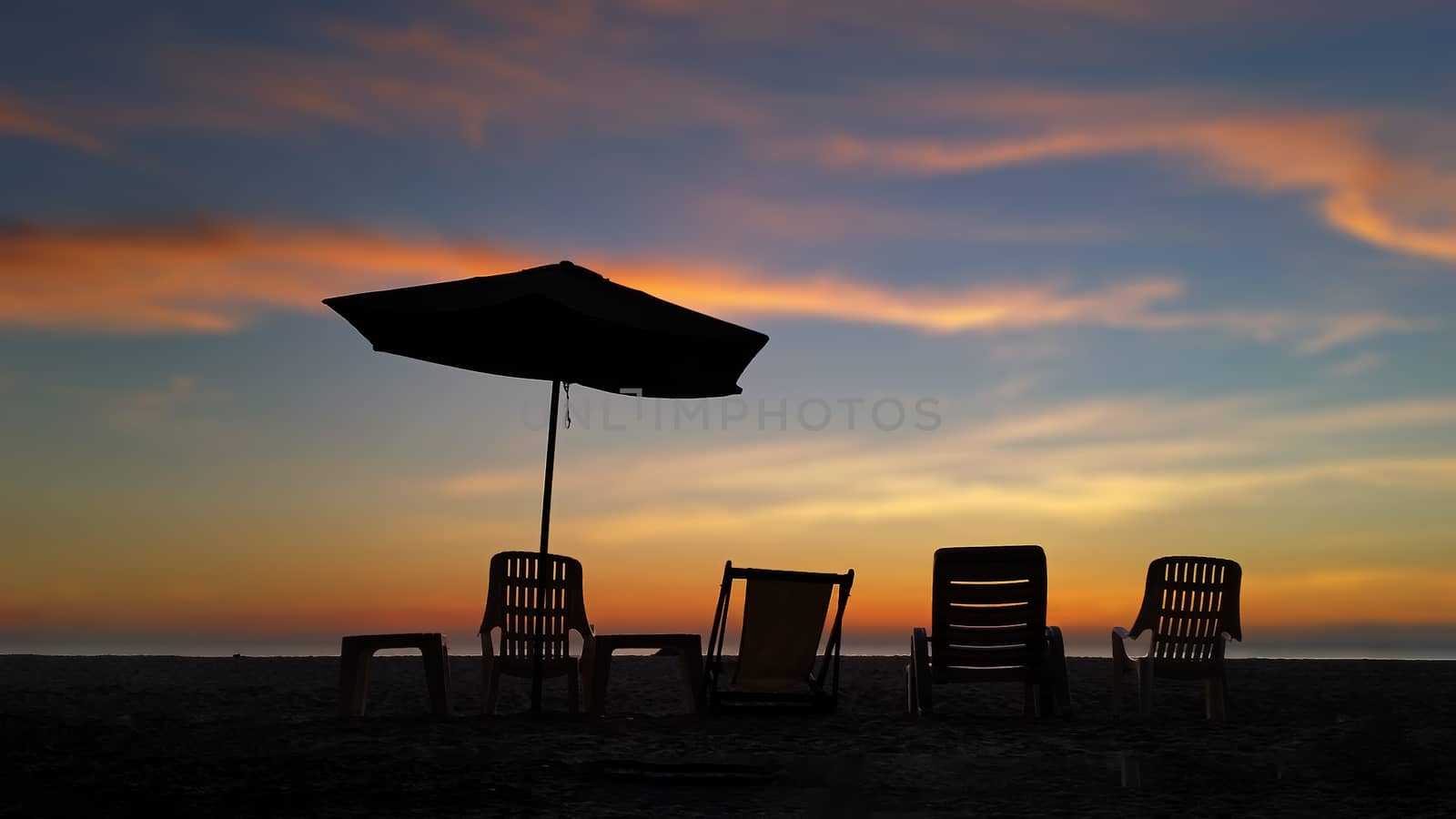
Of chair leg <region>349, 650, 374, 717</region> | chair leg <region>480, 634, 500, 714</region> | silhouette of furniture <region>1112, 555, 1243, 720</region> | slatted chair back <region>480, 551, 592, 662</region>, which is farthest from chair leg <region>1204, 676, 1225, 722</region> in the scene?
chair leg <region>349, 650, 374, 717</region>

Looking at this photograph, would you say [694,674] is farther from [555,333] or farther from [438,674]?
[555,333]

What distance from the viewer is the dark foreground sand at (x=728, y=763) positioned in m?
4.68

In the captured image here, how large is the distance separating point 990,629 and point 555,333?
314 centimetres

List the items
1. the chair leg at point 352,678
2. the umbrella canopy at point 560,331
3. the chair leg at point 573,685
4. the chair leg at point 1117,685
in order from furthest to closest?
the chair leg at point 1117,685 < the chair leg at point 573,685 < the chair leg at point 352,678 < the umbrella canopy at point 560,331

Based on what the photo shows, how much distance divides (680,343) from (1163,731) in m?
3.22

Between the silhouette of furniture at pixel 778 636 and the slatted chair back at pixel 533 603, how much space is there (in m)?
0.90

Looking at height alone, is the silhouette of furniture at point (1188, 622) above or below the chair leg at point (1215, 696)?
above

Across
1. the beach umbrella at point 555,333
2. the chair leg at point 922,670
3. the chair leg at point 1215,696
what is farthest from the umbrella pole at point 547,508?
the chair leg at point 1215,696

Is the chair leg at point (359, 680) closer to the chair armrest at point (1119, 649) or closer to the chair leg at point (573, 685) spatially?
the chair leg at point (573, 685)

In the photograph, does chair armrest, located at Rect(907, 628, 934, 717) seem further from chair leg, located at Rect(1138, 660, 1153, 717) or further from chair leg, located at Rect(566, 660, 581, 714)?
chair leg, located at Rect(566, 660, 581, 714)

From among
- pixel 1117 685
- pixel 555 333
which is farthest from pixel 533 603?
pixel 1117 685

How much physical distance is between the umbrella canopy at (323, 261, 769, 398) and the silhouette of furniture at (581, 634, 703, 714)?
1544mm

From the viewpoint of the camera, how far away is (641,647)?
7.58 meters

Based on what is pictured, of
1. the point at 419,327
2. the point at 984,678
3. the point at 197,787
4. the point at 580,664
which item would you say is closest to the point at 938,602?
the point at 984,678
